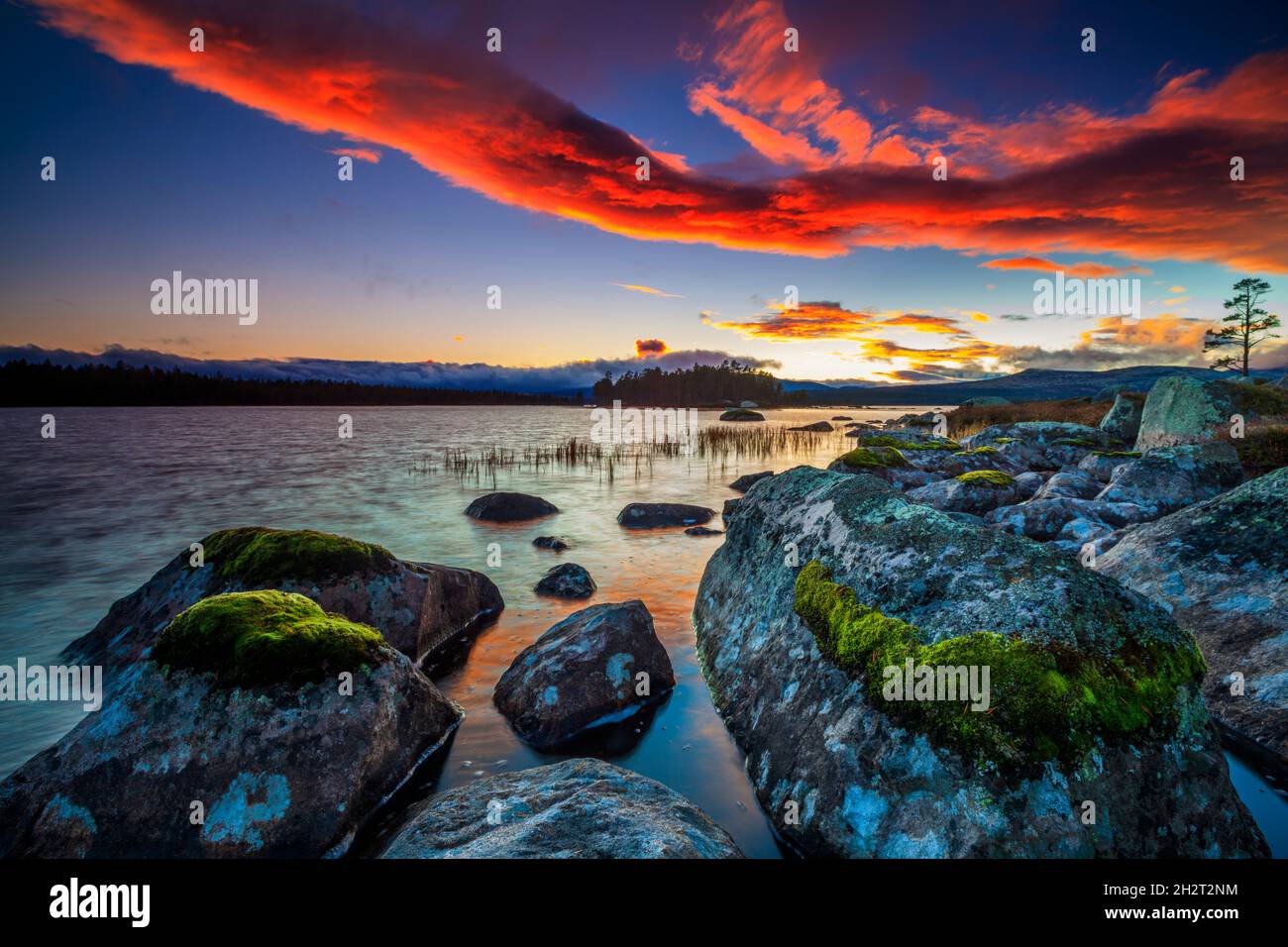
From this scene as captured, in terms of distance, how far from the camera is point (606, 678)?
6.95m

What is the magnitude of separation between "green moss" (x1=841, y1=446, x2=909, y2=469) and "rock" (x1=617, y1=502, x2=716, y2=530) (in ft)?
17.6

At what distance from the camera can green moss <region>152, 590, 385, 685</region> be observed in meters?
5.18

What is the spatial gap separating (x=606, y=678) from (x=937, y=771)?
13.3ft

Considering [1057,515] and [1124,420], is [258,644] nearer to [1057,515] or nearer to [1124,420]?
[1057,515]

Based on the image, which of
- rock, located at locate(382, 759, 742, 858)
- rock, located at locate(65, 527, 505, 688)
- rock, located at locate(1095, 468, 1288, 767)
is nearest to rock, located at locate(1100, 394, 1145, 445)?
rock, located at locate(1095, 468, 1288, 767)

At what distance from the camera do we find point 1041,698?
376 cm

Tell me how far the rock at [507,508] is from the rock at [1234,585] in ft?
53.3

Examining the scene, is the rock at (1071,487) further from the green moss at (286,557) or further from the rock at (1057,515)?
the green moss at (286,557)

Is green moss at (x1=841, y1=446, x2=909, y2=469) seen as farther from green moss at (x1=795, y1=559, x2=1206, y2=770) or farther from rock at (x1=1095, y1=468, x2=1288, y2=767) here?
green moss at (x1=795, y1=559, x2=1206, y2=770)

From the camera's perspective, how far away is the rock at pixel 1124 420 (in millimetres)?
32094

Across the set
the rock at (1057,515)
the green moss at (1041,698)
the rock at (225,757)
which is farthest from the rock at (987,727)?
the rock at (1057,515)
